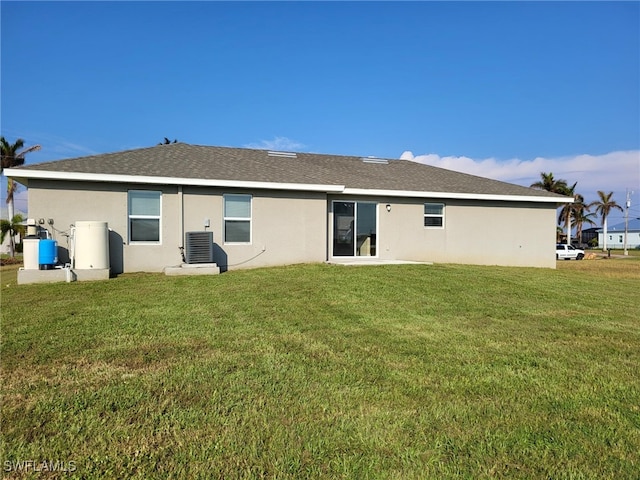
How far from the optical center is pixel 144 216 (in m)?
11.3

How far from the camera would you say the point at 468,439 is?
2.71 m

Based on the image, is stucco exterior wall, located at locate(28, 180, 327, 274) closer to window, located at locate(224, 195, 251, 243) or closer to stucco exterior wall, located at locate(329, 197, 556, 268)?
window, located at locate(224, 195, 251, 243)

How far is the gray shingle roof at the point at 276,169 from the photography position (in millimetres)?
11438

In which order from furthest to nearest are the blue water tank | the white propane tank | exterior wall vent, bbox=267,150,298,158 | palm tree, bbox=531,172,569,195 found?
palm tree, bbox=531,172,569,195, exterior wall vent, bbox=267,150,298,158, the white propane tank, the blue water tank

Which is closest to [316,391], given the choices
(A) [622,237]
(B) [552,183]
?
(B) [552,183]

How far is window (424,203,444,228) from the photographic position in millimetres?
14695

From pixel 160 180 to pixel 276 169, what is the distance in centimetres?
409

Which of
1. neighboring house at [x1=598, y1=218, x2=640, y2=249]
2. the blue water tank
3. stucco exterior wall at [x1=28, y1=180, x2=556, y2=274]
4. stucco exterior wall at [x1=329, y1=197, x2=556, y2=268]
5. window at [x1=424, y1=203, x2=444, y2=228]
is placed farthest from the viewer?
neighboring house at [x1=598, y1=218, x2=640, y2=249]

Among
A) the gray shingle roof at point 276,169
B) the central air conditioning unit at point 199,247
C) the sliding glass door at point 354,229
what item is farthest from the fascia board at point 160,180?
the central air conditioning unit at point 199,247

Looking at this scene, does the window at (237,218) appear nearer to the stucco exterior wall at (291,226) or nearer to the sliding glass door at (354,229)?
the stucco exterior wall at (291,226)

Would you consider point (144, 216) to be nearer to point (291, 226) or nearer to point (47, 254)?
point (47, 254)

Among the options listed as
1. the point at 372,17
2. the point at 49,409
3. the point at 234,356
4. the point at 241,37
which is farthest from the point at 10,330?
the point at 372,17

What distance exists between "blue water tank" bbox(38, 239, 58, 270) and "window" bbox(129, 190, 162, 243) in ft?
6.20

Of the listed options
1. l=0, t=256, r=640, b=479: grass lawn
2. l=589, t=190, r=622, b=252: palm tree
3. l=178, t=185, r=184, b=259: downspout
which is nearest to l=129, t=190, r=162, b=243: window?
l=178, t=185, r=184, b=259: downspout
